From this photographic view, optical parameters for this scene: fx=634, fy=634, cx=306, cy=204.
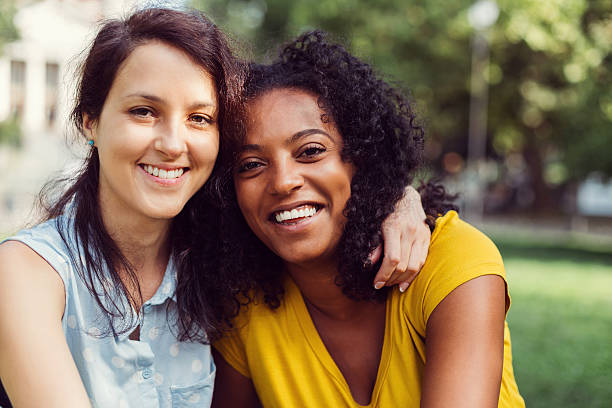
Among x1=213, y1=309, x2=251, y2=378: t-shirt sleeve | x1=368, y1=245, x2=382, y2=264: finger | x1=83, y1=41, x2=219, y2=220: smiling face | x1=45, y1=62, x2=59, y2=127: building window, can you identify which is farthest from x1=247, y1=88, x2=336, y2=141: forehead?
x1=45, y1=62, x2=59, y2=127: building window

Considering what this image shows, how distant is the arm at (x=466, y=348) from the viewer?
221cm

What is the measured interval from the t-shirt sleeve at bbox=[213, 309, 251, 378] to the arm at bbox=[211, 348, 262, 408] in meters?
0.03

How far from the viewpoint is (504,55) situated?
70.6ft

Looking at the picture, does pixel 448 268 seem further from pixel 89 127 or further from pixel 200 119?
pixel 89 127

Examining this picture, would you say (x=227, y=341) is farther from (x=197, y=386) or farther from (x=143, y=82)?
(x=143, y=82)

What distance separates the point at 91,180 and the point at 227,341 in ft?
2.97

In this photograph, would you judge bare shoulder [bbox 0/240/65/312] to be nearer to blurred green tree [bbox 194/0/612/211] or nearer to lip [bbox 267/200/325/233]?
lip [bbox 267/200/325/233]

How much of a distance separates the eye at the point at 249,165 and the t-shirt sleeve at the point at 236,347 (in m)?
0.64

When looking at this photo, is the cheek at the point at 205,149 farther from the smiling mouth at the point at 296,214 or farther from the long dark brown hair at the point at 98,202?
the smiling mouth at the point at 296,214

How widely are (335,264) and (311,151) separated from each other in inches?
19.5

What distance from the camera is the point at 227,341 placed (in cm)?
280

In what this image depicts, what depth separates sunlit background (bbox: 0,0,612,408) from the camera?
300 inches

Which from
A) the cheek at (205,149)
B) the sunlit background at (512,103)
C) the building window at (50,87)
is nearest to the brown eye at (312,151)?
the cheek at (205,149)

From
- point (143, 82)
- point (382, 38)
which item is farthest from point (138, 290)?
point (382, 38)
